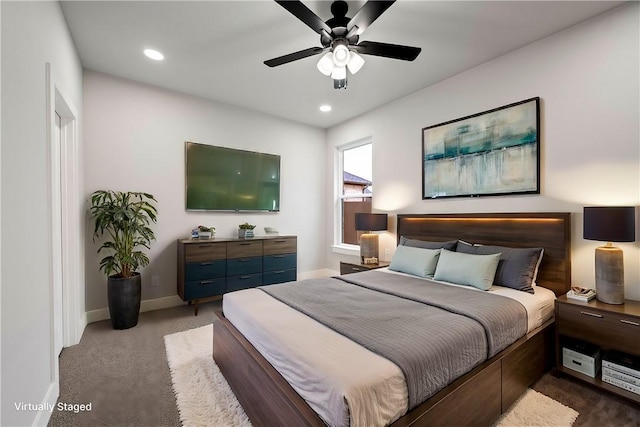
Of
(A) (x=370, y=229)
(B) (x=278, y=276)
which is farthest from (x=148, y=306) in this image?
(A) (x=370, y=229)

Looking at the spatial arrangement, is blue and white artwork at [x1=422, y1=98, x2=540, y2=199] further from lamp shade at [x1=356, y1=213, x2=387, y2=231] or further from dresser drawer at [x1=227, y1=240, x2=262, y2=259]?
dresser drawer at [x1=227, y1=240, x2=262, y2=259]

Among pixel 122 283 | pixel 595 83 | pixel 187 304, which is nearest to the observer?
pixel 595 83

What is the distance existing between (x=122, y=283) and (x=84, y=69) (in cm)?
240

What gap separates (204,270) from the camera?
3475 millimetres

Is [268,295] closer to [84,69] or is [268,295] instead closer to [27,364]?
[27,364]

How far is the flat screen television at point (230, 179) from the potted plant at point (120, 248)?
2.35 feet

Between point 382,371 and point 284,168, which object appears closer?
point 382,371

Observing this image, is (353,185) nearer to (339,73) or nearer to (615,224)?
(339,73)

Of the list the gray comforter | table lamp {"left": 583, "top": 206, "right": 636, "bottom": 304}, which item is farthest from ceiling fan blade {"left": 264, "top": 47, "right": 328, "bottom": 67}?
table lamp {"left": 583, "top": 206, "right": 636, "bottom": 304}

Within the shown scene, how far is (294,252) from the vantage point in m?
4.27

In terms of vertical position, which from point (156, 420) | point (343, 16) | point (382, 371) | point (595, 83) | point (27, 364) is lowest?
point (156, 420)

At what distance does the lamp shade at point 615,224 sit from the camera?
77.1 inches

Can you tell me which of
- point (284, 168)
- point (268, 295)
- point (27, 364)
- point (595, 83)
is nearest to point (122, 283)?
point (27, 364)

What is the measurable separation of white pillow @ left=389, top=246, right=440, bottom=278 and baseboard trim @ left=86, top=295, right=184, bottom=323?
2.84 meters
